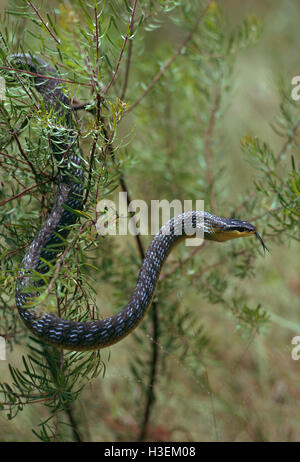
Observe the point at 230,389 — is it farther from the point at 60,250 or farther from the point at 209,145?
the point at 60,250

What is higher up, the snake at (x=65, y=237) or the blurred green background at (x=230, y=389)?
the snake at (x=65, y=237)

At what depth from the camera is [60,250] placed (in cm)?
101

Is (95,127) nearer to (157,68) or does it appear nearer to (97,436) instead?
(157,68)

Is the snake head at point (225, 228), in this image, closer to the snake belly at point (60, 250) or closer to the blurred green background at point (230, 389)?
the snake belly at point (60, 250)

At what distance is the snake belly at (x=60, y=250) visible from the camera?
42.2 inches

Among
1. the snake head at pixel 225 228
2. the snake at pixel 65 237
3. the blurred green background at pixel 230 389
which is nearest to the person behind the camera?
the snake at pixel 65 237

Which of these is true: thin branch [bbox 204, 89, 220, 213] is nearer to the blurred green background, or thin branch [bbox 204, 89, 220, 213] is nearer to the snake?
the blurred green background

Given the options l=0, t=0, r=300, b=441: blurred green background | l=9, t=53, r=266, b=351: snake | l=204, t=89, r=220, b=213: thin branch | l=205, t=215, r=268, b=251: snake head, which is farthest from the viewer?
l=0, t=0, r=300, b=441: blurred green background

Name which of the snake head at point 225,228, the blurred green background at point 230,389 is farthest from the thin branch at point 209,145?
the snake head at point 225,228

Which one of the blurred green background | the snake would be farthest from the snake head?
the blurred green background

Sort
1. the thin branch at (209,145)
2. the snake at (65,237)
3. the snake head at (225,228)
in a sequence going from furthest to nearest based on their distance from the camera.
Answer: the thin branch at (209,145) < the snake head at (225,228) < the snake at (65,237)

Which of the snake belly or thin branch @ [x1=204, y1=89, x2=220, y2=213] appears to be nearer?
the snake belly

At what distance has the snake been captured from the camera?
106 cm
